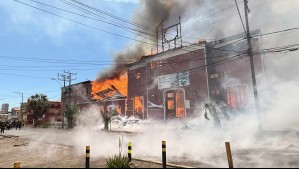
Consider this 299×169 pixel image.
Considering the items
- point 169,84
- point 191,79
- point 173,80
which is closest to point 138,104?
point 169,84

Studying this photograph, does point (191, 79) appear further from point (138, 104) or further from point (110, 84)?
point (110, 84)

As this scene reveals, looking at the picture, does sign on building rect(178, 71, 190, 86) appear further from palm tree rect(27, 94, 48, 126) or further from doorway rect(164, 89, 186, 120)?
palm tree rect(27, 94, 48, 126)

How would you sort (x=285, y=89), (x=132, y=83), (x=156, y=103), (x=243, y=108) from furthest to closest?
(x=132, y=83) < (x=156, y=103) < (x=243, y=108) < (x=285, y=89)

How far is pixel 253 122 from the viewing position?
17766mm

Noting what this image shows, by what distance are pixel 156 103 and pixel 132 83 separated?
18.5 feet

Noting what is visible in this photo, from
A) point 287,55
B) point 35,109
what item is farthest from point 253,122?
point 35,109

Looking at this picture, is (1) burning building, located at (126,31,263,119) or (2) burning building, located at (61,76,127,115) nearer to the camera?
(1) burning building, located at (126,31,263,119)

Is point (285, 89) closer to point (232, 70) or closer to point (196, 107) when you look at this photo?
point (232, 70)

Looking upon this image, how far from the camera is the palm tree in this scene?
49.7 m

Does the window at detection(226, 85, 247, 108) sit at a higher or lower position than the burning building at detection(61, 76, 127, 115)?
lower

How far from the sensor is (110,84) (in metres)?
37.3

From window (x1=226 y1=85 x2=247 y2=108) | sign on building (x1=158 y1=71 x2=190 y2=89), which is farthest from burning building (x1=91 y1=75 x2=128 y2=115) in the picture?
window (x1=226 y1=85 x2=247 y2=108)

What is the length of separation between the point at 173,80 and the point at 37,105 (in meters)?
36.0

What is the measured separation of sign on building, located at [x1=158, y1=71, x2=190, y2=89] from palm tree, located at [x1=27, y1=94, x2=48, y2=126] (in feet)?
110
